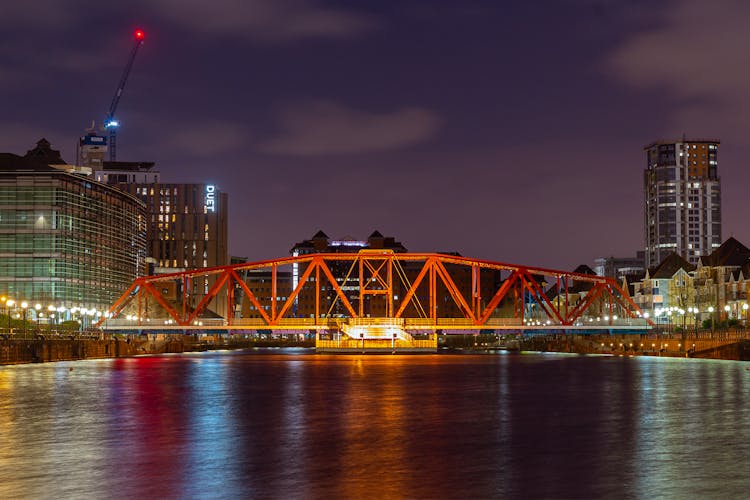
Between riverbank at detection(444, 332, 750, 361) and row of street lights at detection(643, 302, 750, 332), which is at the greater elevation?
row of street lights at detection(643, 302, 750, 332)

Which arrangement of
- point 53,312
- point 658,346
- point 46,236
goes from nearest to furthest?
point 658,346 < point 53,312 < point 46,236

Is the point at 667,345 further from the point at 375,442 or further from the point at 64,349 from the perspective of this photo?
the point at 375,442

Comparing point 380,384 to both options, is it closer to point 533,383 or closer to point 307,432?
point 533,383

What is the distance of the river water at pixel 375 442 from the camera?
22.8 m

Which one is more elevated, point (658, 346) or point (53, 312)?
point (53, 312)

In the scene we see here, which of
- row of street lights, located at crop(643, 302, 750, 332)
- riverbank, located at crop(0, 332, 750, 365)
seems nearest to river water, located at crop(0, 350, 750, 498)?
riverbank, located at crop(0, 332, 750, 365)

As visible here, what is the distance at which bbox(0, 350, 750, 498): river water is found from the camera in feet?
74.7

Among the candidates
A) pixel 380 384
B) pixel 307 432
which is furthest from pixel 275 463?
pixel 380 384

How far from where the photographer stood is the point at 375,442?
31219 mm

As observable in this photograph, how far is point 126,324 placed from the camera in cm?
15175

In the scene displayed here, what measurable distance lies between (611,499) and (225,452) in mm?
12529

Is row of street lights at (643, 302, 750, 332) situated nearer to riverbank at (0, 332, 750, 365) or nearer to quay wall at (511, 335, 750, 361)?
quay wall at (511, 335, 750, 361)

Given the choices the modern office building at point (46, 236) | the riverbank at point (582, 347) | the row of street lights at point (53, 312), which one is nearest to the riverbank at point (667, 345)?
the riverbank at point (582, 347)

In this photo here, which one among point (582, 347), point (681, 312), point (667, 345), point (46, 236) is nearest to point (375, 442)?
point (667, 345)
